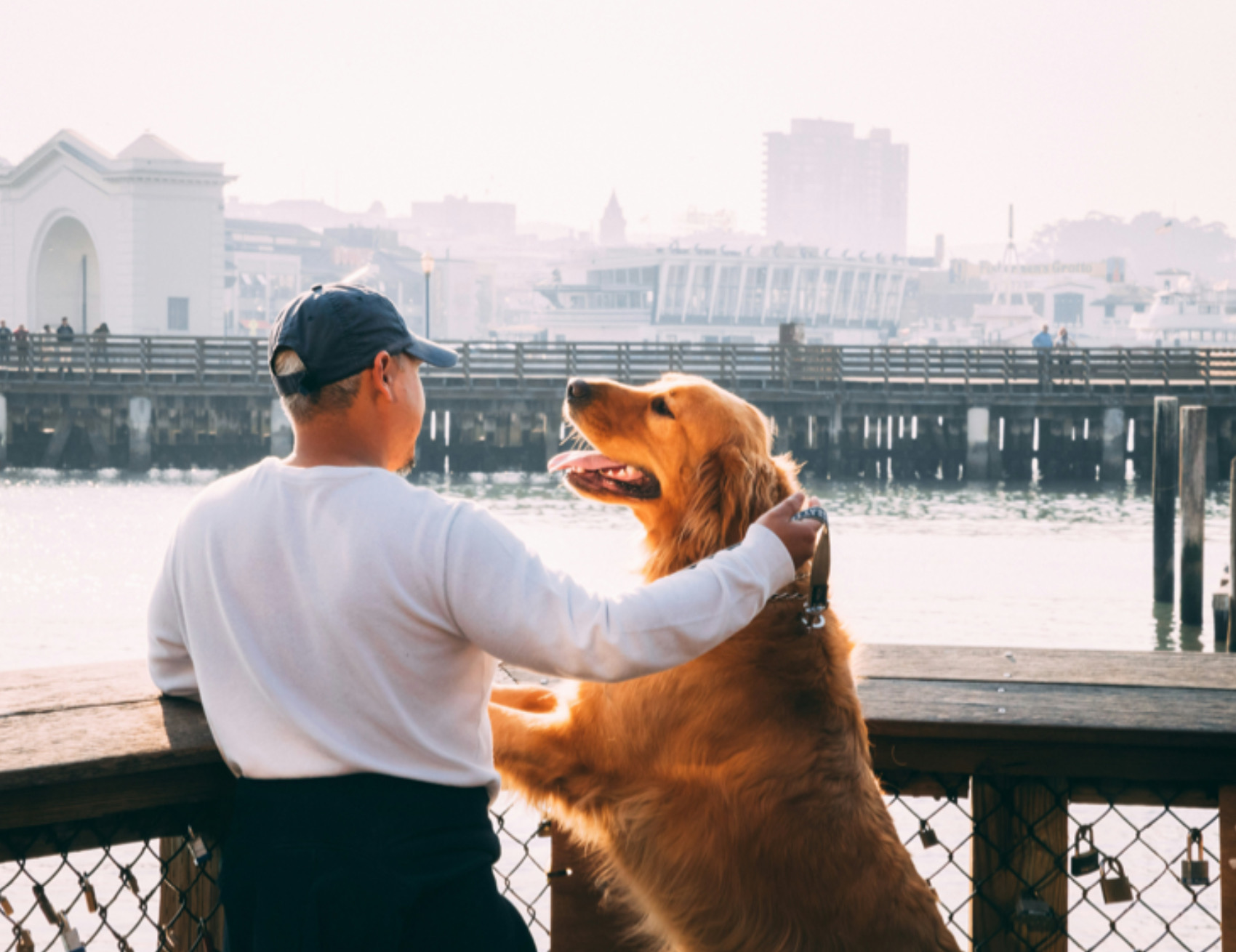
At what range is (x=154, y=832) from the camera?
1.90 metres

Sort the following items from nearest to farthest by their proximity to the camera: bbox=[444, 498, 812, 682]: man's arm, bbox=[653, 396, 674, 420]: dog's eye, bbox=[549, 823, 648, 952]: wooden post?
1. bbox=[444, 498, 812, 682]: man's arm
2. bbox=[549, 823, 648, 952]: wooden post
3. bbox=[653, 396, 674, 420]: dog's eye

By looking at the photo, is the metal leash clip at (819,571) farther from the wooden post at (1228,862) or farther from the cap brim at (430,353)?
the wooden post at (1228,862)

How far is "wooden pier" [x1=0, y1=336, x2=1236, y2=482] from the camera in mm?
32188

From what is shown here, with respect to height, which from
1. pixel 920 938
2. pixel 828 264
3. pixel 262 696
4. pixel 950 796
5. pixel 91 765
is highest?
pixel 828 264

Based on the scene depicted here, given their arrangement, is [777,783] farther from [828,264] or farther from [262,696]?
[828,264]

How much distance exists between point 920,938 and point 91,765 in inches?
46.7

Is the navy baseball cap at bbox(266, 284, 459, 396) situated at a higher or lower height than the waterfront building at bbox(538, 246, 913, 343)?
lower

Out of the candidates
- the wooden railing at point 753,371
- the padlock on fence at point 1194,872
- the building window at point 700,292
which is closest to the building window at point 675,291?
the building window at point 700,292

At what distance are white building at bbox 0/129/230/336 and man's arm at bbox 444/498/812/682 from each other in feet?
168

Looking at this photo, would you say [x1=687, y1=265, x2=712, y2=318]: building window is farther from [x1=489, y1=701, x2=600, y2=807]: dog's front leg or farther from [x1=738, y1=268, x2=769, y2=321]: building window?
[x1=489, y1=701, x2=600, y2=807]: dog's front leg

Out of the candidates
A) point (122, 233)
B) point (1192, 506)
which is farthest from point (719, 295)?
point (1192, 506)

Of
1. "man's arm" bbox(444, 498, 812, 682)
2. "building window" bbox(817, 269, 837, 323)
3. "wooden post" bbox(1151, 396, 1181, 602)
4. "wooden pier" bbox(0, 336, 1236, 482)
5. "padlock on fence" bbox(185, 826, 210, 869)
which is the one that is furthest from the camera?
"building window" bbox(817, 269, 837, 323)

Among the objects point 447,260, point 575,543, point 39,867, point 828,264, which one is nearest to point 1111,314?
point 828,264

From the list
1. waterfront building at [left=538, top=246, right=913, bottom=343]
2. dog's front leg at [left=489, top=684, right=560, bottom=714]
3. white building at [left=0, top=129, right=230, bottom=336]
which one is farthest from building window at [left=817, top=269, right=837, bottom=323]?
dog's front leg at [left=489, top=684, right=560, bottom=714]
